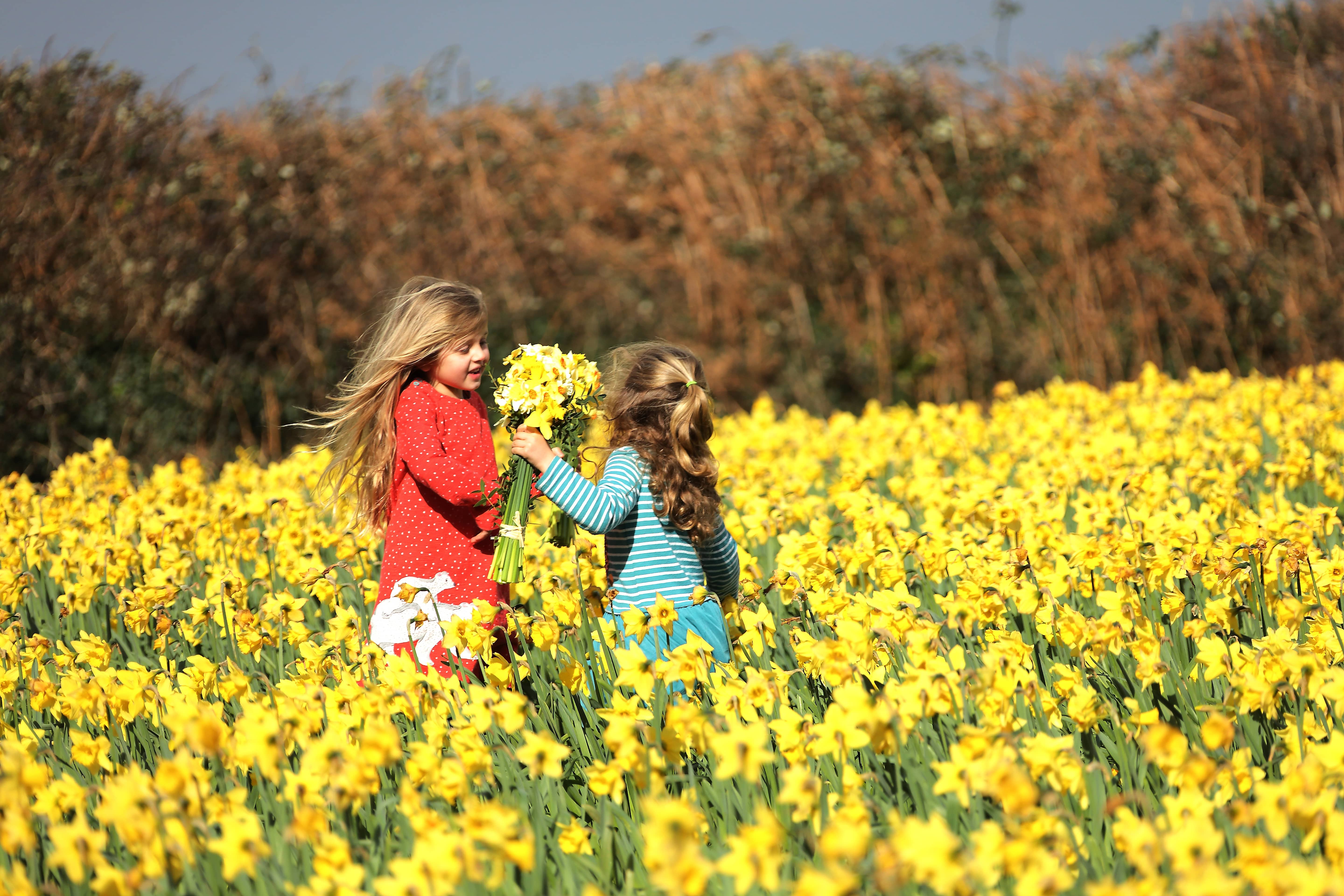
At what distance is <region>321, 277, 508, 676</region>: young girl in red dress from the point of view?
3.10m

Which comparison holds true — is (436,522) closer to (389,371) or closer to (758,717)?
(389,371)

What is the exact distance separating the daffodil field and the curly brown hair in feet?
1.06

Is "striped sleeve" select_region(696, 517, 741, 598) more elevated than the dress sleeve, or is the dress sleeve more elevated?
the dress sleeve

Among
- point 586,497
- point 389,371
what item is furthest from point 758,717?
point 389,371

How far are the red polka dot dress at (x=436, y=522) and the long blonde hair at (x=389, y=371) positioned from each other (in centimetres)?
4

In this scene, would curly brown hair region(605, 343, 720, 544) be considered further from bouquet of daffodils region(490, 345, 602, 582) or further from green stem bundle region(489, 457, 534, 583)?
green stem bundle region(489, 457, 534, 583)

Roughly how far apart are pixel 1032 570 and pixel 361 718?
178 centimetres

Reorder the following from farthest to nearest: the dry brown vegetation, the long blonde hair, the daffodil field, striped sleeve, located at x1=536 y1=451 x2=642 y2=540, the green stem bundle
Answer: the dry brown vegetation → the long blonde hair → the green stem bundle → striped sleeve, located at x1=536 y1=451 x2=642 y2=540 → the daffodil field

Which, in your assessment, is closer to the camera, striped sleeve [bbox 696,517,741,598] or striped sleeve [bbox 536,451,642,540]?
striped sleeve [bbox 536,451,642,540]

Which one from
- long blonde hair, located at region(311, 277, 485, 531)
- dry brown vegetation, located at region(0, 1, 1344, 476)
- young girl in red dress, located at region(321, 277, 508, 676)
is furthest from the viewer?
dry brown vegetation, located at region(0, 1, 1344, 476)

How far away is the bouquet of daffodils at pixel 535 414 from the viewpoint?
292cm

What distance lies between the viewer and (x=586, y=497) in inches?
114

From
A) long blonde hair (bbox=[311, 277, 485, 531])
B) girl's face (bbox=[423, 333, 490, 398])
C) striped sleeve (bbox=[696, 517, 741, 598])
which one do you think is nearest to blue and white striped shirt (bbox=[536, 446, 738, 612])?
striped sleeve (bbox=[696, 517, 741, 598])

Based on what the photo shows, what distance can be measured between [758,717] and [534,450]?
1.04 metres
